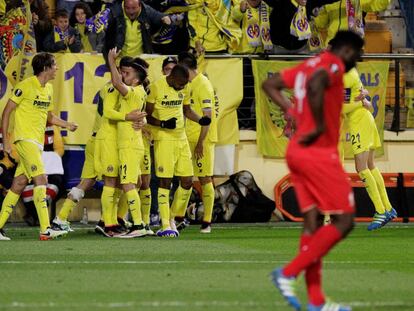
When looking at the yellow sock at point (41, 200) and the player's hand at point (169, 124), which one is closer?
the yellow sock at point (41, 200)

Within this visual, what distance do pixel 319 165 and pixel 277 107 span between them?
12093 mm

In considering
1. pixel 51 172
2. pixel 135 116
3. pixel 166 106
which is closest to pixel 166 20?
pixel 51 172

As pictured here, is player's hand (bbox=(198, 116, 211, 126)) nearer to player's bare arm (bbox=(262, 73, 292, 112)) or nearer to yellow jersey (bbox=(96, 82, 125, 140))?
yellow jersey (bbox=(96, 82, 125, 140))

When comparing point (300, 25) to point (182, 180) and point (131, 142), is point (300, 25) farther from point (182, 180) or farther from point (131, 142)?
point (131, 142)

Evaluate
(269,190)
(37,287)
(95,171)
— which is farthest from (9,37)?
(37,287)

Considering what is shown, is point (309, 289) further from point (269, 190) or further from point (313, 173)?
point (269, 190)

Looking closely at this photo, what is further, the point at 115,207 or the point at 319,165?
the point at 115,207

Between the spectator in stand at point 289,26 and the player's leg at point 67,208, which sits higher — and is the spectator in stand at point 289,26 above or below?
above

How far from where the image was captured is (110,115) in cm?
1605

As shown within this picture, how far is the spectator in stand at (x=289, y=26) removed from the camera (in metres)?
20.3

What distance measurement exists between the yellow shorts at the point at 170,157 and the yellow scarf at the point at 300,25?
4.41 meters

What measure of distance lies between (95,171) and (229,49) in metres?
4.39

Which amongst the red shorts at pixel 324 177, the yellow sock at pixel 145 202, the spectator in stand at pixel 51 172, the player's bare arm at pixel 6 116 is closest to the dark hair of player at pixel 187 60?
the yellow sock at pixel 145 202

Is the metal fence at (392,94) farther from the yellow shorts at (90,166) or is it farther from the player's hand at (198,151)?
the yellow shorts at (90,166)
